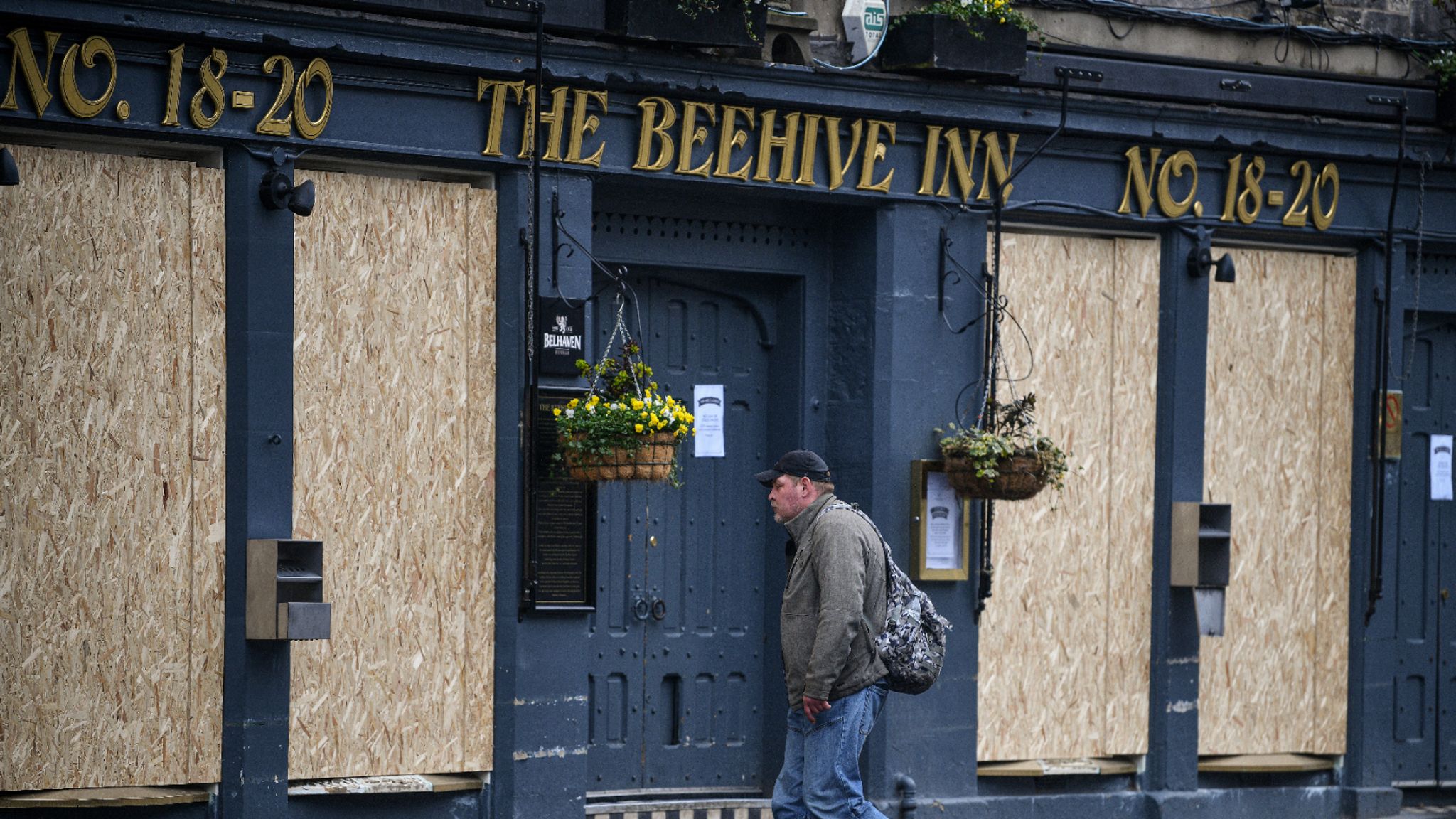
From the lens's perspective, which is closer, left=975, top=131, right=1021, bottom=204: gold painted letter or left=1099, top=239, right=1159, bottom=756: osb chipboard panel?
left=975, top=131, right=1021, bottom=204: gold painted letter

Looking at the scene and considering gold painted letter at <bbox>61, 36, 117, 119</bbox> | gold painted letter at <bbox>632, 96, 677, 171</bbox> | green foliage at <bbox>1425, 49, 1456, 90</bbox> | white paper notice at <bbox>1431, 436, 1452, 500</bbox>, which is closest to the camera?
gold painted letter at <bbox>61, 36, 117, 119</bbox>

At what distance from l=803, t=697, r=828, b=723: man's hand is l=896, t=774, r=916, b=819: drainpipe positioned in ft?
6.02

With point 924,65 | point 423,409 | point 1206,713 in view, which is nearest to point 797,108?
point 924,65

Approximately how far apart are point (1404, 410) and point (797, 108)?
4.73 meters

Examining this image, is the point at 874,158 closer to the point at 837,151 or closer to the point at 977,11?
the point at 837,151

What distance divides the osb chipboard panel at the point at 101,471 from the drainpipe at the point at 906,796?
343 cm

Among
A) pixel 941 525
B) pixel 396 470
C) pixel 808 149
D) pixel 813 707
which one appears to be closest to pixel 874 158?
pixel 808 149

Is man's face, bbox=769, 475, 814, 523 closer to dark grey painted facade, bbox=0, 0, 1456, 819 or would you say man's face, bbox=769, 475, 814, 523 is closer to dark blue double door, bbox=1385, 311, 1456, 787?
dark grey painted facade, bbox=0, 0, 1456, 819

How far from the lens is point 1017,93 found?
11359 millimetres

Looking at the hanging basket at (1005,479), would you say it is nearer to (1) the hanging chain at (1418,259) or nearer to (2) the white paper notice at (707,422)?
(2) the white paper notice at (707,422)

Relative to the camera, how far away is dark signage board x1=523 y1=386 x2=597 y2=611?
1020 cm

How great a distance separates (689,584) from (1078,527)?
7.82 feet

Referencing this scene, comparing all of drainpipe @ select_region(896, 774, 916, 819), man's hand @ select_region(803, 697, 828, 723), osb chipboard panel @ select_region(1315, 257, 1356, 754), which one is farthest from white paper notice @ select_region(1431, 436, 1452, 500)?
man's hand @ select_region(803, 697, 828, 723)

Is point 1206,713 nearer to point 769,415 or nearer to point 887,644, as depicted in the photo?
point 769,415
